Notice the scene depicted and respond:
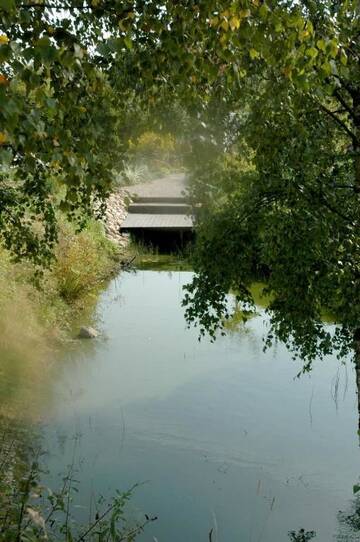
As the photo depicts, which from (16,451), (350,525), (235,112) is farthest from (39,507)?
(350,525)

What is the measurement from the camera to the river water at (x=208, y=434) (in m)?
8.45

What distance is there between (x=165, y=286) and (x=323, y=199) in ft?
49.5

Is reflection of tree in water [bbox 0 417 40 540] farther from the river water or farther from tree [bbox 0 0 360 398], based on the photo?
tree [bbox 0 0 360 398]

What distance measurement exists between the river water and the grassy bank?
1.73 feet

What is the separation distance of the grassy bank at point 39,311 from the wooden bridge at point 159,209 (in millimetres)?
7015

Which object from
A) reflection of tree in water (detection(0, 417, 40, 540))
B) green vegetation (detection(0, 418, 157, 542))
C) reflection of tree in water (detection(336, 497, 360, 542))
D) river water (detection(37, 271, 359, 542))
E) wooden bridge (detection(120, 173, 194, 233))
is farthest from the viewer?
wooden bridge (detection(120, 173, 194, 233))

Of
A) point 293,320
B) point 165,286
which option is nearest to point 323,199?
point 293,320

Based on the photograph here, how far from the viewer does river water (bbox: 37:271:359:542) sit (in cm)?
845

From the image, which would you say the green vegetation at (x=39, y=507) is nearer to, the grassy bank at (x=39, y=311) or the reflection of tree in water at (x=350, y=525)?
the grassy bank at (x=39, y=311)

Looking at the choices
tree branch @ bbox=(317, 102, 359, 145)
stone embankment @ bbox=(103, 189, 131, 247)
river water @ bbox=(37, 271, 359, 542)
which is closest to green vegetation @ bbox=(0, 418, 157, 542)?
river water @ bbox=(37, 271, 359, 542)

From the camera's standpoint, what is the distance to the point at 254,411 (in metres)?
11.3

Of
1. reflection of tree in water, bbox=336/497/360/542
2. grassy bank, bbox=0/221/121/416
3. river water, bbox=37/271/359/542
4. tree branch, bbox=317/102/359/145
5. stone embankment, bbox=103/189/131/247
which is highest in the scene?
tree branch, bbox=317/102/359/145

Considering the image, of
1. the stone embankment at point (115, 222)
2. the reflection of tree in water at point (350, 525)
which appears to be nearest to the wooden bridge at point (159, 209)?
the stone embankment at point (115, 222)

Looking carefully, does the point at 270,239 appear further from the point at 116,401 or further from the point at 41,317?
the point at 41,317
